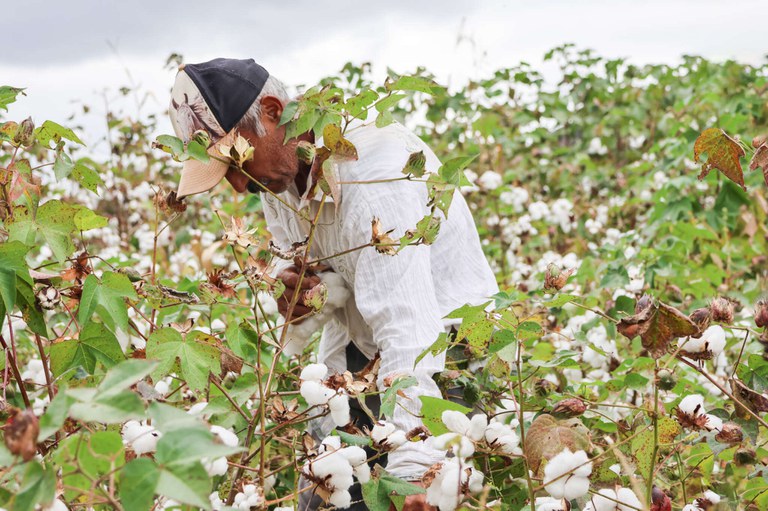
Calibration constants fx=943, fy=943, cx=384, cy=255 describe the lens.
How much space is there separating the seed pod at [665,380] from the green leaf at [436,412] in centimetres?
26

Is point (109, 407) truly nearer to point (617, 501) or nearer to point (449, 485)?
point (449, 485)

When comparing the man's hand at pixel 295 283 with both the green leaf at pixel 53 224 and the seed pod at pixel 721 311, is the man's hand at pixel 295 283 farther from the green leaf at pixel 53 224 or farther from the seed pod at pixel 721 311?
the seed pod at pixel 721 311

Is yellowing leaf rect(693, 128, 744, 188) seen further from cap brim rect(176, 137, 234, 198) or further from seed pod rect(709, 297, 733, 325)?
cap brim rect(176, 137, 234, 198)

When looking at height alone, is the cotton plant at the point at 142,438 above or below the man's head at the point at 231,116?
below

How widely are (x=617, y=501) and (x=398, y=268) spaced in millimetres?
557

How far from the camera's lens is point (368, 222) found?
5.28 ft

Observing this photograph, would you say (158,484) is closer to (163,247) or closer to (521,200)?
(521,200)

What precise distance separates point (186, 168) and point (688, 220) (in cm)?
272

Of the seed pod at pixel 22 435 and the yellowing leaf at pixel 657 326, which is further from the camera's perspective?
the yellowing leaf at pixel 657 326

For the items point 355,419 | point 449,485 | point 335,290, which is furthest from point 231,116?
point 449,485

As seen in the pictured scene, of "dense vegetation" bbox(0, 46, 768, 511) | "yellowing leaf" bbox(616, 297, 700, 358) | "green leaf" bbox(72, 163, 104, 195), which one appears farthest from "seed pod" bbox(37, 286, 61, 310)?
"yellowing leaf" bbox(616, 297, 700, 358)

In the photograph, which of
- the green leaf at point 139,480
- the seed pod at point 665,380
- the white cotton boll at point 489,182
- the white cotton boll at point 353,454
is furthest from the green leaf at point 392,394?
the white cotton boll at point 489,182

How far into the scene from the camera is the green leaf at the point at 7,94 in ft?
4.79

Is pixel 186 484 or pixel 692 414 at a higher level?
pixel 186 484
